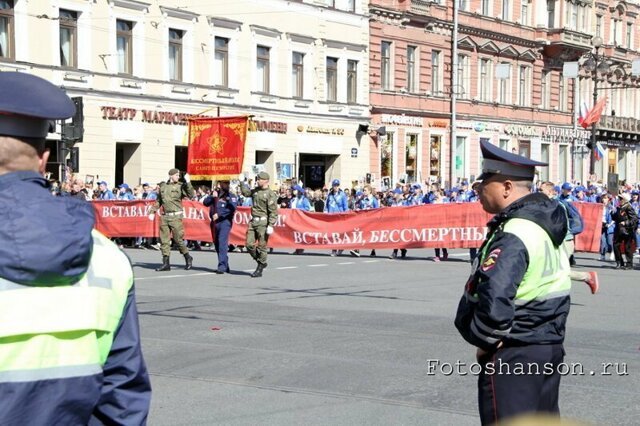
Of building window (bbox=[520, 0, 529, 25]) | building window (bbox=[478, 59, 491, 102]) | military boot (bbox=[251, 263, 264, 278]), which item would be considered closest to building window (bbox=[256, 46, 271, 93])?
building window (bbox=[478, 59, 491, 102])

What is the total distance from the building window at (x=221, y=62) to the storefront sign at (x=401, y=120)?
9.70 m

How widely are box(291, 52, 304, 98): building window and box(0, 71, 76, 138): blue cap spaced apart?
41.4m

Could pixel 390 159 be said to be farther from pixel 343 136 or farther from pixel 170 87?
pixel 170 87

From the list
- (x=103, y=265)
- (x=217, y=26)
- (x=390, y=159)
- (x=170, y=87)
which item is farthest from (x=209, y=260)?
(x=390, y=159)

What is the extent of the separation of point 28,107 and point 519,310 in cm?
267

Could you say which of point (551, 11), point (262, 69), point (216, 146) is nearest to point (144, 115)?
point (262, 69)

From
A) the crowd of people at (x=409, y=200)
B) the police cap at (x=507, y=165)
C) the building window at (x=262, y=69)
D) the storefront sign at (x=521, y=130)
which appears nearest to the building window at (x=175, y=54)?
the building window at (x=262, y=69)

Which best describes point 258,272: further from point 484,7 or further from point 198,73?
point 484,7

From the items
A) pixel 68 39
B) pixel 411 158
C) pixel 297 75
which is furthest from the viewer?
pixel 411 158

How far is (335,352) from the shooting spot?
34.1 feet

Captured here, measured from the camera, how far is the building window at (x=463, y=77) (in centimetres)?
5319

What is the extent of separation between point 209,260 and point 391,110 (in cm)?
2602

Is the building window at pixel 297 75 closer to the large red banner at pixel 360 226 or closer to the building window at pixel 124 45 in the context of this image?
the building window at pixel 124 45

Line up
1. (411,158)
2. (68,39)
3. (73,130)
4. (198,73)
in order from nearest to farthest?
(73,130) < (68,39) < (198,73) < (411,158)
